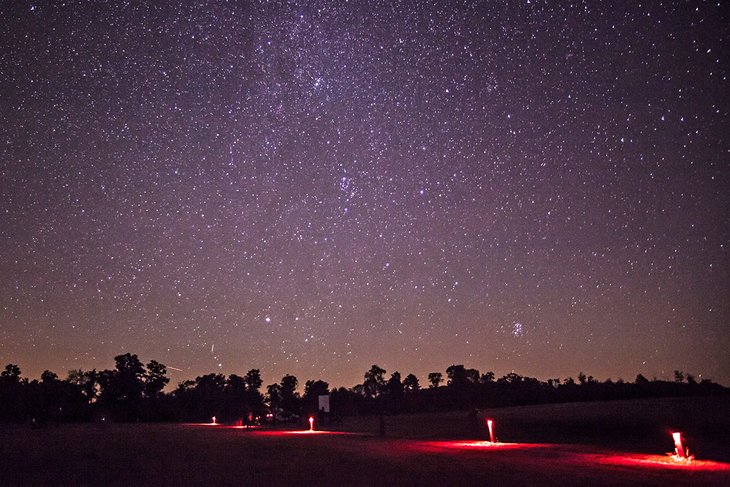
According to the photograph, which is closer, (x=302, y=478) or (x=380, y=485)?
(x=380, y=485)

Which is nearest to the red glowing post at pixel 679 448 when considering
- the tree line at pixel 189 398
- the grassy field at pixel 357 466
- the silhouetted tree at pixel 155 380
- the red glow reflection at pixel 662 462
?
the red glow reflection at pixel 662 462

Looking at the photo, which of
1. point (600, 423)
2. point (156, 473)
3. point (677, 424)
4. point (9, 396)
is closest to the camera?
point (156, 473)

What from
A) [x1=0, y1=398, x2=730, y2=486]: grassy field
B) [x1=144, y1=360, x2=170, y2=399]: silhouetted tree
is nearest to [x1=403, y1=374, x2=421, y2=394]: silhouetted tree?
[x1=144, y1=360, x2=170, y2=399]: silhouetted tree

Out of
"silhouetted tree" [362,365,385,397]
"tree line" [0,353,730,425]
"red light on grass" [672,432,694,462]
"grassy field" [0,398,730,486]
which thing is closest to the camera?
"grassy field" [0,398,730,486]

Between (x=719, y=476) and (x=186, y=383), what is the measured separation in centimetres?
14222

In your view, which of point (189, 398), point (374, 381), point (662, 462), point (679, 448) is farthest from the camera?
point (374, 381)

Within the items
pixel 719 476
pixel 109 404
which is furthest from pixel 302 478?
pixel 109 404

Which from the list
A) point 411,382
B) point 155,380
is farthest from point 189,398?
point 411,382

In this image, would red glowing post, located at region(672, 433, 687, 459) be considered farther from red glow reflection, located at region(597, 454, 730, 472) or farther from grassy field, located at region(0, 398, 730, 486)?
grassy field, located at region(0, 398, 730, 486)

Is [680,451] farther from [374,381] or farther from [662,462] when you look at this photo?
[374,381]

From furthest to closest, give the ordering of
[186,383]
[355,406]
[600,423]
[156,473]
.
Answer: [186,383] < [355,406] < [600,423] < [156,473]

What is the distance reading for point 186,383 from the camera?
140000 mm

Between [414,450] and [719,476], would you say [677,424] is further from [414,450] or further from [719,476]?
[719,476]

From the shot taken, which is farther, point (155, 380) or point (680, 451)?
point (155, 380)
